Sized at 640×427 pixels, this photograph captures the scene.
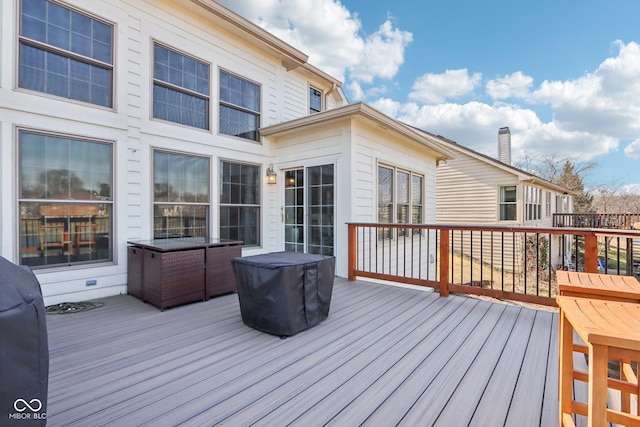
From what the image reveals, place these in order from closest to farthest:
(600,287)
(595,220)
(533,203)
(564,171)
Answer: (600,287), (533,203), (595,220), (564,171)

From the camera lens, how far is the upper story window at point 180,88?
14.4ft

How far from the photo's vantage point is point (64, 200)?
3.54 meters

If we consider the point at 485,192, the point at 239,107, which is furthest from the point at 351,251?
the point at 485,192

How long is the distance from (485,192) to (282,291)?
11.4 meters

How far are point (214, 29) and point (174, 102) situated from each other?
1.54m

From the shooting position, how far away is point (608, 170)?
2075 centimetres

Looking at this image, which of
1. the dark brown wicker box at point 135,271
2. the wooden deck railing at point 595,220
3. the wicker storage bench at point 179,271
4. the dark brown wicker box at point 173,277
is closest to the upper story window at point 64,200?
the dark brown wicker box at point 135,271

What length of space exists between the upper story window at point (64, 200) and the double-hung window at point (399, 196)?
440 cm

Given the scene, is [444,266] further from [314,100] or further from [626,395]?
[314,100]

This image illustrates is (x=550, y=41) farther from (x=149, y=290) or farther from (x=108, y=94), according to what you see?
(x=149, y=290)

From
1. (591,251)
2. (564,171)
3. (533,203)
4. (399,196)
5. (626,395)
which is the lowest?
(626,395)

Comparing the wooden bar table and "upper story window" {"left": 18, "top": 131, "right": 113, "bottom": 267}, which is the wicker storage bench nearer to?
"upper story window" {"left": 18, "top": 131, "right": 113, "bottom": 267}

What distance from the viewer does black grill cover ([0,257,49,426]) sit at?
0.90m

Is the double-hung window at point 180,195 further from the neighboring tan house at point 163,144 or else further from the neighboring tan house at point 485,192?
the neighboring tan house at point 485,192
